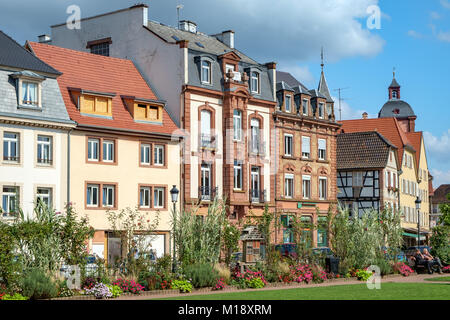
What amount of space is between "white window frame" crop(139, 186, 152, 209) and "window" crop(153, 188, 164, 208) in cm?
33

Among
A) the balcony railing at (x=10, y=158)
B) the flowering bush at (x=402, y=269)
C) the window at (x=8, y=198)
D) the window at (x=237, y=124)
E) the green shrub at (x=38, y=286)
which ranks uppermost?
the window at (x=237, y=124)

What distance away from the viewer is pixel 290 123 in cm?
5656

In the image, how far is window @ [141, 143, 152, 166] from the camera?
150ft

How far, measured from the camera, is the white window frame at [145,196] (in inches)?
1789

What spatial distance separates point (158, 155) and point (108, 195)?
447 centimetres

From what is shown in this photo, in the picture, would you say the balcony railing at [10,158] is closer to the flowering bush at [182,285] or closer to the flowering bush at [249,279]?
the flowering bush at [249,279]

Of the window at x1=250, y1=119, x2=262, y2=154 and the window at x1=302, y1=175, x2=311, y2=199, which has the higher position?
the window at x1=250, y1=119, x2=262, y2=154

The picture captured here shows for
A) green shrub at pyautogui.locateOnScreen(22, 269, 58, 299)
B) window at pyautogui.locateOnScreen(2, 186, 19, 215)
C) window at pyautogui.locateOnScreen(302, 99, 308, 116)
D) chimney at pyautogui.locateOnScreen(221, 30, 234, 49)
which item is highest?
chimney at pyautogui.locateOnScreen(221, 30, 234, 49)

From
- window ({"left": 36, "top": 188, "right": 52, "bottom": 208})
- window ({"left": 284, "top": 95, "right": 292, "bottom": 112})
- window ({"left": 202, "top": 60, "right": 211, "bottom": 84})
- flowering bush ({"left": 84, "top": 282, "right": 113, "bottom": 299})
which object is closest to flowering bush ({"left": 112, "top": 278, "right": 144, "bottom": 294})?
flowering bush ({"left": 84, "top": 282, "right": 113, "bottom": 299})

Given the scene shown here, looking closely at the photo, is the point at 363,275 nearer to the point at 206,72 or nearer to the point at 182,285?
the point at 182,285

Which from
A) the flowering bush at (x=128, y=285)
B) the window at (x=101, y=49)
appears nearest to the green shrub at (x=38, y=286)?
the flowering bush at (x=128, y=285)

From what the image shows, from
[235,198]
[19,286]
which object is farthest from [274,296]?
[235,198]

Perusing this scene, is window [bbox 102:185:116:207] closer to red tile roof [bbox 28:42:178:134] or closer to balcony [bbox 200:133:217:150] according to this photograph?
red tile roof [bbox 28:42:178:134]

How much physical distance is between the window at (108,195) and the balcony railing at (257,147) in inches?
459
